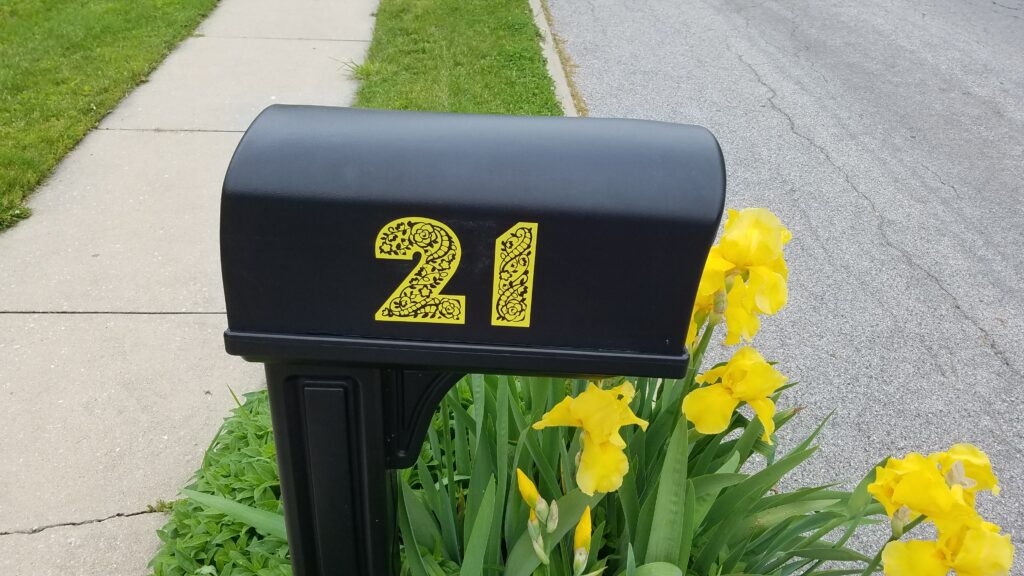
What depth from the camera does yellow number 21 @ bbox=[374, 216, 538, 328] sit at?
3.08 feet

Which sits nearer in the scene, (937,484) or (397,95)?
(937,484)

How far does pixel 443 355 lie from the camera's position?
100 centimetres

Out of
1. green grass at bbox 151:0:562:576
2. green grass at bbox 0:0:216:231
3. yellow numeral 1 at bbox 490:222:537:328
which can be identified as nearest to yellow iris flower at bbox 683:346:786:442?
yellow numeral 1 at bbox 490:222:537:328

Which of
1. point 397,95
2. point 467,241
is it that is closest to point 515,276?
point 467,241

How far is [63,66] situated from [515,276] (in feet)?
15.9

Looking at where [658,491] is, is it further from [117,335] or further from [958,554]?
[117,335]

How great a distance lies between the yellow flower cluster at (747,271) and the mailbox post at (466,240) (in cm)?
17

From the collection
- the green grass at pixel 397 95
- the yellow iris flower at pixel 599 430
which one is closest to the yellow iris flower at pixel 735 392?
the yellow iris flower at pixel 599 430

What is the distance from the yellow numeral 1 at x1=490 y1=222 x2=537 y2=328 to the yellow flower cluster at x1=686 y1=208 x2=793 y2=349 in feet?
0.90

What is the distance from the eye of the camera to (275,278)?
3.17 feet

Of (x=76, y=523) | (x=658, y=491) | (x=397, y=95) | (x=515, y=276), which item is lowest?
(x=76, y=523)

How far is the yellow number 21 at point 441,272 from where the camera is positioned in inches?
36.9

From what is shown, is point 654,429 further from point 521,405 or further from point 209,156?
point 209,156

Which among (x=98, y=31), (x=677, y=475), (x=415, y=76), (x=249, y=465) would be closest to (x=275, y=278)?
(x=677, y=475)
